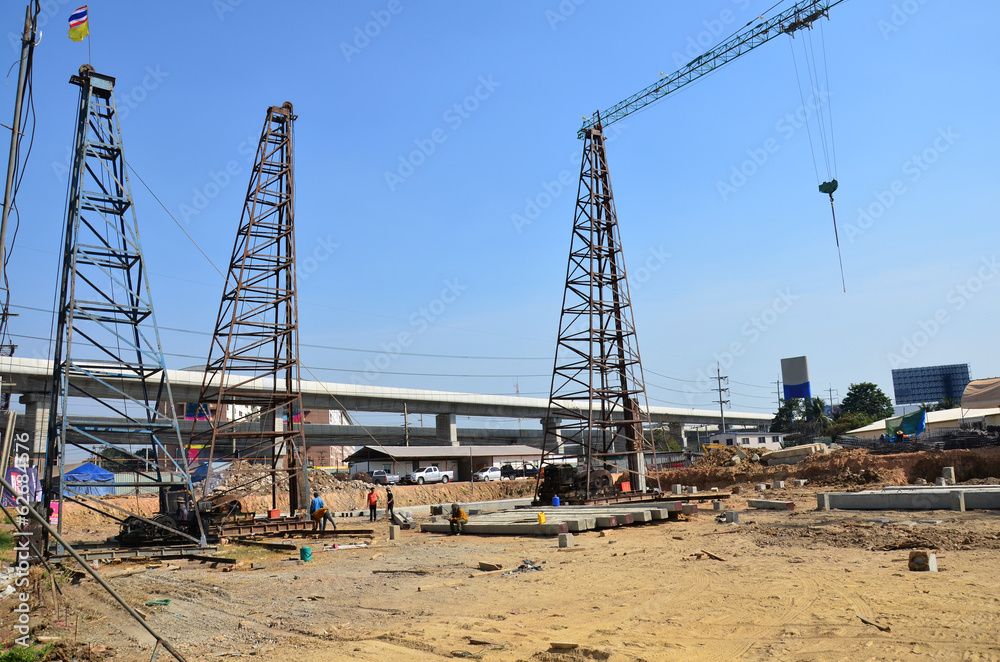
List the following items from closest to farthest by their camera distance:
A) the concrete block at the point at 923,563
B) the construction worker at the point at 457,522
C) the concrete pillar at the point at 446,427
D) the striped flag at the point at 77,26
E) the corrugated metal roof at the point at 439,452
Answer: the concrete block at the point at 923,563 → the striped flag at the point at 77,26 → the construction worker at the point at 457,522 → the corrugated metal roof at the point at 439,452 → the concrete pillar at the point at 446,427

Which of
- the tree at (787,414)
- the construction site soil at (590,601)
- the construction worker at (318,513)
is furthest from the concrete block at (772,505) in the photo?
the tree at (787,414)

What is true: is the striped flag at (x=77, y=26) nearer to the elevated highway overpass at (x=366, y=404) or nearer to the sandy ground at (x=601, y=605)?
the sandy ground at (x=601, y=605)

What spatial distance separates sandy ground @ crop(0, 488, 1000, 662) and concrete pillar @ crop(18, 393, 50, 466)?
35.3 m

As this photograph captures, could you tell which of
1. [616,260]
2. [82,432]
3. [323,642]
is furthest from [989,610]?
[616,260]

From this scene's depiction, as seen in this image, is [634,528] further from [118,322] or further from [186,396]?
[186,396]

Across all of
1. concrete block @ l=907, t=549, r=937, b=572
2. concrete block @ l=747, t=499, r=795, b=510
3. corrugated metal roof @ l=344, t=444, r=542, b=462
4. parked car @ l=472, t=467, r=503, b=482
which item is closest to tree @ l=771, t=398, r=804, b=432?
corrugated metal roof @ l=344, t=444, r=542, b=462

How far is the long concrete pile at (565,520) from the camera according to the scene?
70.1ft

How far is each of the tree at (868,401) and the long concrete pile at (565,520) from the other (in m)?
89.8

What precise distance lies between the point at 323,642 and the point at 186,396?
5495 cm

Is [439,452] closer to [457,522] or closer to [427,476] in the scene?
[427,476]

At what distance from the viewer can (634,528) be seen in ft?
74.1

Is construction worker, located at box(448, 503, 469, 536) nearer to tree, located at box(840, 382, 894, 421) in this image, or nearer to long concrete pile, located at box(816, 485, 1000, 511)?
long concrete pile, located at box(816, 485, 1000, 511)

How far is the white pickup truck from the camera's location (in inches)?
2131

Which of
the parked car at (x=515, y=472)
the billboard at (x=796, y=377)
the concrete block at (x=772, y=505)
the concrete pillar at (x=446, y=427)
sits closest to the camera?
the concrete block at (x=772, y=505)
